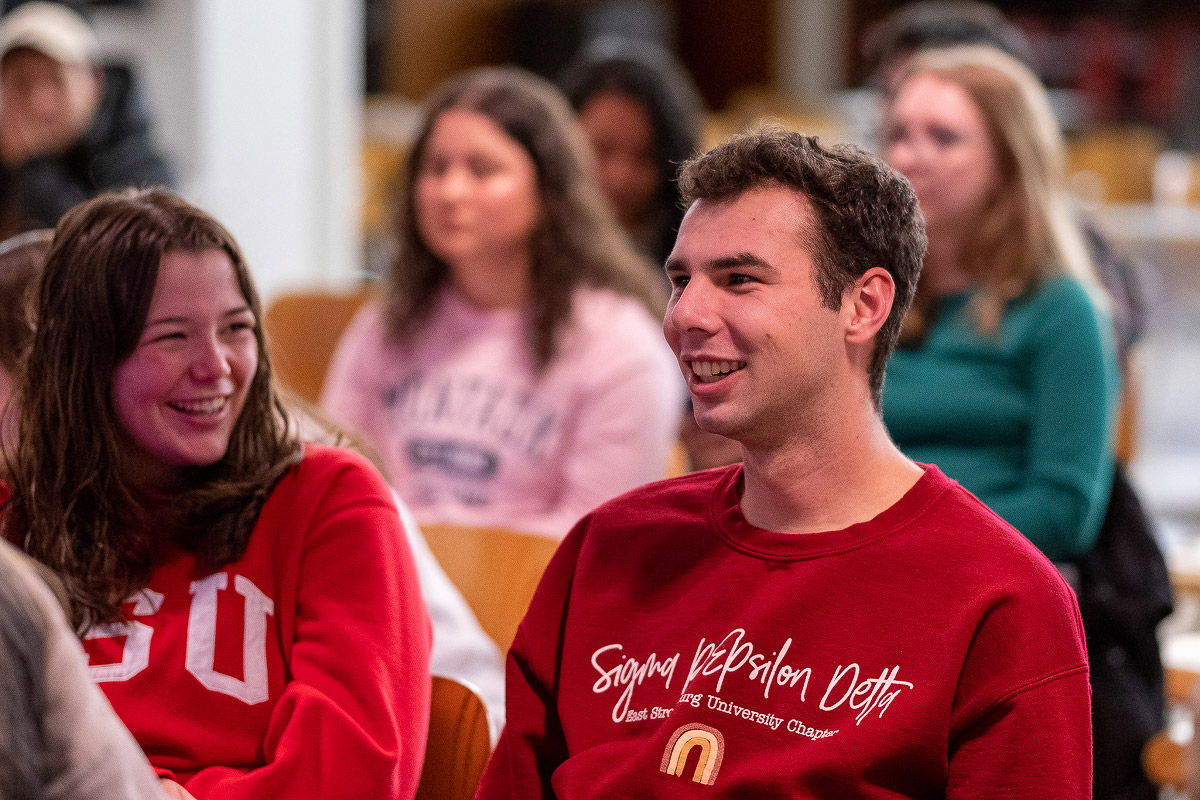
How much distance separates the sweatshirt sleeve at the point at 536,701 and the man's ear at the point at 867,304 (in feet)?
1.22

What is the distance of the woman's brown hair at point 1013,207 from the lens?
2260 mm

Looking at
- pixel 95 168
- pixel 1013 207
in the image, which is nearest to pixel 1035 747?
pixel 1013 207

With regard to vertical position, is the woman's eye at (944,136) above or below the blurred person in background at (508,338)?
above

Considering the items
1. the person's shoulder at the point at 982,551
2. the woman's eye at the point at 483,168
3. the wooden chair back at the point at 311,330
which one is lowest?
the wooden chair back at the point at 311,330

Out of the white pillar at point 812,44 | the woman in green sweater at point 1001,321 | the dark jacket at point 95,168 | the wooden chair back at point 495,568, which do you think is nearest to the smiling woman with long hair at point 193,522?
the wooden chair back at point 495,568

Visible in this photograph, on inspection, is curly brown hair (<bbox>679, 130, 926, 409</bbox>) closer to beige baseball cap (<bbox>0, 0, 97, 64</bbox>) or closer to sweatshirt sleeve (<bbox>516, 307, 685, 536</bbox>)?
sweatshirt sleeve (<bbox>516, 307, 685, 536</bbox>)

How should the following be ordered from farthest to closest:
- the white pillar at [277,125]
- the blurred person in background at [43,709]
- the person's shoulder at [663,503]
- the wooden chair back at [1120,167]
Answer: the wooden chair back at [1120,167], the white pillar at [277,125], the person's shoulder at [663,503], the blurred person in background at [43,709]

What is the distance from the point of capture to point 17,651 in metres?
0.85

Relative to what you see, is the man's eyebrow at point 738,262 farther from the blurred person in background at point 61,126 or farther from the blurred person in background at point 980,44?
the blurred person in background at point 61,126

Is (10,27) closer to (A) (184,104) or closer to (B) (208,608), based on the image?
(A) (184,104)

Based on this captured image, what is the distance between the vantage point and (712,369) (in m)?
1.28

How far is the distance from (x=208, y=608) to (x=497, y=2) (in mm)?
9530

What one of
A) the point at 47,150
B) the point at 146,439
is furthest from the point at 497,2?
the point at 146,439

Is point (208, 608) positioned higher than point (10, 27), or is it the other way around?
point (10, 27)
